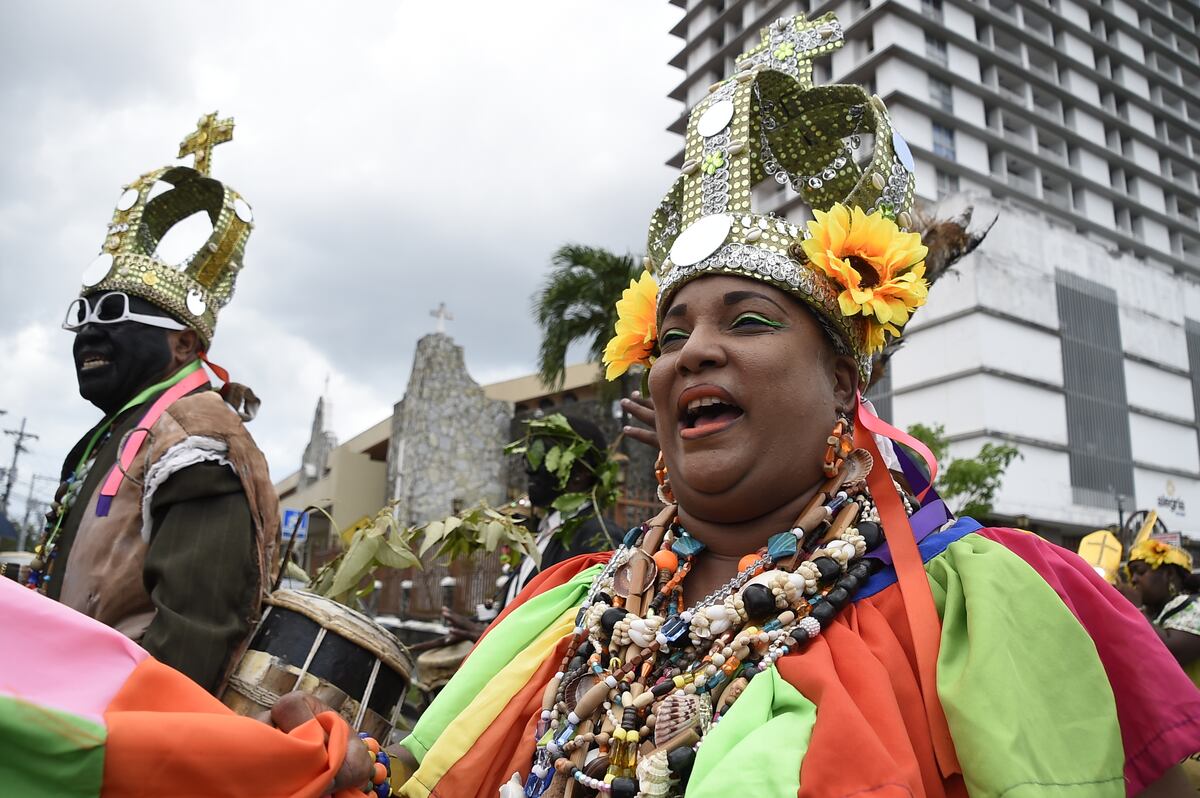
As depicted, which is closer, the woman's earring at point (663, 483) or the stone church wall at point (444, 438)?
the woman's earring at point (663, 483)

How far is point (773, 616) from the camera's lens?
1.82 m

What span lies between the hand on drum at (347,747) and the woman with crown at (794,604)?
12cm

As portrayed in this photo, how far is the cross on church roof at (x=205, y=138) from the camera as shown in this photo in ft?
14.0

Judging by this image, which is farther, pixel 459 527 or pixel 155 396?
pixel 459 527

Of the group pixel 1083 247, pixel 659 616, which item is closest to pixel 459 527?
pixel 659 616

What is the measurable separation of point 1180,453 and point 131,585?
39.2 metres

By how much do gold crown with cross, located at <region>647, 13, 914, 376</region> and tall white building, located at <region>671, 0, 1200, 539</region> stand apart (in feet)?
82.9

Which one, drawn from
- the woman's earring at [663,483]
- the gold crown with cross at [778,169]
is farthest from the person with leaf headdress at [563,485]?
the woman's earring at [663,483]

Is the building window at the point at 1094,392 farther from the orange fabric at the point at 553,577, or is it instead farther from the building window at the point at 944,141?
the orange fabric at the point at 553,577

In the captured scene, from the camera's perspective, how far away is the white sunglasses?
3609 mm

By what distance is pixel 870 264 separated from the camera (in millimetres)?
2068

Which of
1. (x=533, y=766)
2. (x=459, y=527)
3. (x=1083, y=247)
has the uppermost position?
(x=1083, y=247)

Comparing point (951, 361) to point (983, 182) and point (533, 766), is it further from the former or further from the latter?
point (533, 766)

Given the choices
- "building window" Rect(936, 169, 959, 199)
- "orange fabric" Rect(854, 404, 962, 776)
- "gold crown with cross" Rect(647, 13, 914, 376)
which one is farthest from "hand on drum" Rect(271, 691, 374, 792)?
"building window" Rect(936, 169, 959, 199)
